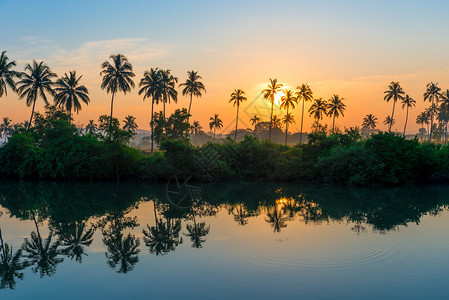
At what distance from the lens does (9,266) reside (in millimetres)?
13141

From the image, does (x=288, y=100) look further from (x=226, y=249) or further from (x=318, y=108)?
(x=226, y=249)

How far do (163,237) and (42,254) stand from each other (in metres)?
5.21

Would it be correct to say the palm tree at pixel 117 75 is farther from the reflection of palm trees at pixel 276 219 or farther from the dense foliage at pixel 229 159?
the reflection of palm trees at pixel 276 219

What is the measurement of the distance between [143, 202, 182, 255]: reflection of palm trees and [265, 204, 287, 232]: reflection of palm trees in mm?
5106

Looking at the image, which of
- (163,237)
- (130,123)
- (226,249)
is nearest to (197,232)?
(163,237)

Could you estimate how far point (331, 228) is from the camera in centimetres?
1864

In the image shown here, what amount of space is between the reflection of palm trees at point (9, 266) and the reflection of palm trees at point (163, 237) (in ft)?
15.9

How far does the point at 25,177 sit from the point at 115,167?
1486 cm

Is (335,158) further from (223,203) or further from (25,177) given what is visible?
(25,177)

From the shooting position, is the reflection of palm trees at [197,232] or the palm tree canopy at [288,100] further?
the palm tree canopy at [288,100]

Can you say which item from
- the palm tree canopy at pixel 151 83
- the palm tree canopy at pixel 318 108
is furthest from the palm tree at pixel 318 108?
the palm tree canopy at pixel 151 83

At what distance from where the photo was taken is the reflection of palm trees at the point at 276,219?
62.7 ft

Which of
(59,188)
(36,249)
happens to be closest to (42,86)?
(59,188)

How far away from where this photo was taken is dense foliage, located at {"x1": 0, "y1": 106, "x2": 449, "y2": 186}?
130 feet
